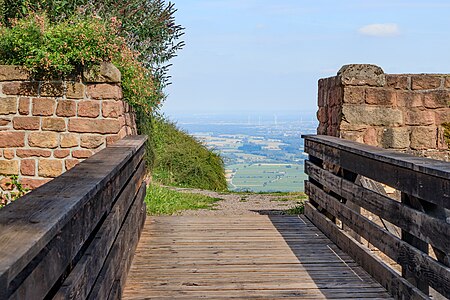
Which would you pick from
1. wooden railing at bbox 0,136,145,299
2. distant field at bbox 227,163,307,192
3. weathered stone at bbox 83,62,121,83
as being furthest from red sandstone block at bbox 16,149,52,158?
wooden railing at bbox 0,136,145,299

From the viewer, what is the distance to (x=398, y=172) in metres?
4.34

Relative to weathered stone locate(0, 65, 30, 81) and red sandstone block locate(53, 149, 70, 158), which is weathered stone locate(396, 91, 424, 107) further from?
weathered stone locate(0, 65, 30, 81)

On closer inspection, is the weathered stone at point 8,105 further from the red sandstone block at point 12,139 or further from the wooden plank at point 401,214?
the wooden plank at point 401,214

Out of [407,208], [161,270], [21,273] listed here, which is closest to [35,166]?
[161,270]

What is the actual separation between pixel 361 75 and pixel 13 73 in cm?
465

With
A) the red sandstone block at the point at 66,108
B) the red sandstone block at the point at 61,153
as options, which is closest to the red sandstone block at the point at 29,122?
the red sandstone block at the point at 66,108

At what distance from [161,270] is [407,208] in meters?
2.18

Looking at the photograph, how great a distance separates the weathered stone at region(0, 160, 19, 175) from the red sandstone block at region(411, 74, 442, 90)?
5.44 m

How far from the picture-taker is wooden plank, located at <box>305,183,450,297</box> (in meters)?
3.68

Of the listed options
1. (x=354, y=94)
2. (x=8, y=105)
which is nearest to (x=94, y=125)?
(x=8, y=105)

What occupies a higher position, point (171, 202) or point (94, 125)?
point (94, 125)

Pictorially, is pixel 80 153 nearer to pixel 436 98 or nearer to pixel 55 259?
pixel 436 98

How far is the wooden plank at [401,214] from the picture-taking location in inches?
145

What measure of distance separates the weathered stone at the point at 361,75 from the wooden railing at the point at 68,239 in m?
3.50
